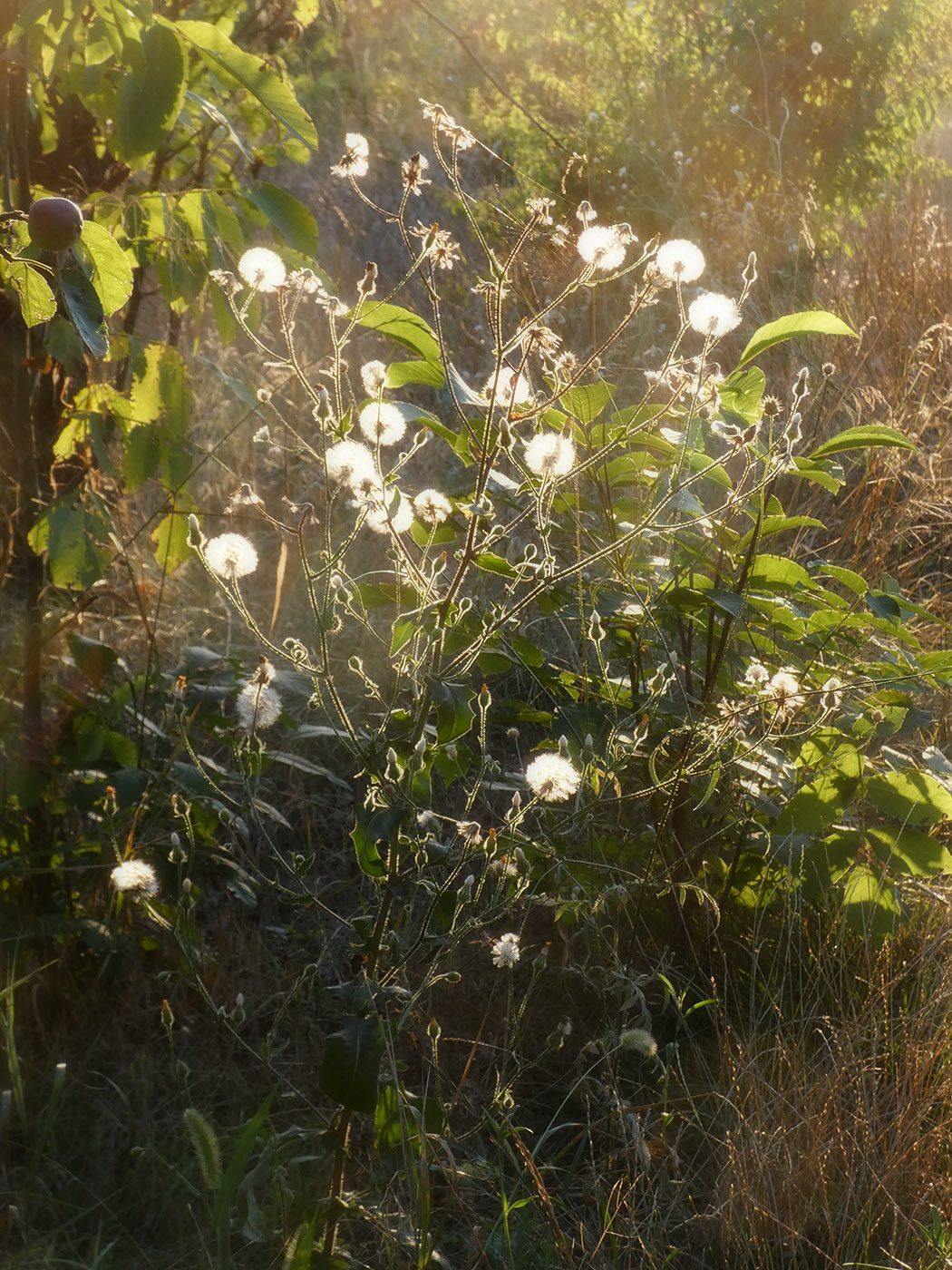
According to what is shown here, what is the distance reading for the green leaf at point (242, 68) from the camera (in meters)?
1.40

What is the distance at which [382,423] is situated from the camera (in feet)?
3.92

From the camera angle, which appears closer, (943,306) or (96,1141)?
(96,1141)

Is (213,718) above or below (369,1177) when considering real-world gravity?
above

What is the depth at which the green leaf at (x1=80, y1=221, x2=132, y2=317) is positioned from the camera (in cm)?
100

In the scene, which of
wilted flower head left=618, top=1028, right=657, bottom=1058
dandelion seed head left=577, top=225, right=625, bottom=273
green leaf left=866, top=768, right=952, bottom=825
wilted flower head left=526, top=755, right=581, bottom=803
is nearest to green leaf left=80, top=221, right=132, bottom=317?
dandelion seed head left=577, top=225, right=625, bottom=273

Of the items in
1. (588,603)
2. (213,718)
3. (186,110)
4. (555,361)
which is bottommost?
(213,718)

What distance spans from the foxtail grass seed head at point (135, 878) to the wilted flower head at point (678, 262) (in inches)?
36.2

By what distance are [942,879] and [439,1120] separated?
1131 mm

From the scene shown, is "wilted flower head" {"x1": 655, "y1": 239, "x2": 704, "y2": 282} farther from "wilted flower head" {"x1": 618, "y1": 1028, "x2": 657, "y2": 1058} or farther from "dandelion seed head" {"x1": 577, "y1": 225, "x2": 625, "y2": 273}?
"wilted flower head" {"x1": 618, "y1": 1028, "x2": 657, "y2": 1058}

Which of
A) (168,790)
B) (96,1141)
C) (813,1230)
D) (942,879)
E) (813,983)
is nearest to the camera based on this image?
(813,1230)

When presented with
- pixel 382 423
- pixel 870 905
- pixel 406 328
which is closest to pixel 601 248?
pixel 382 423

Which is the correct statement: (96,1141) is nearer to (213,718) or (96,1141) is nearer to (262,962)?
(262,962)

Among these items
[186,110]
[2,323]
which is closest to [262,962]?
[2,323]

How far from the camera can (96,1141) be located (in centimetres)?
156
